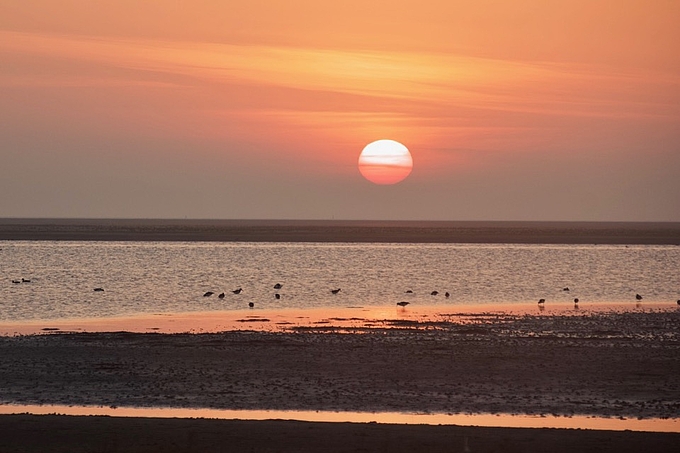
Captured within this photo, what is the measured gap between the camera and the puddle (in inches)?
774

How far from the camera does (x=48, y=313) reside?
42.1m

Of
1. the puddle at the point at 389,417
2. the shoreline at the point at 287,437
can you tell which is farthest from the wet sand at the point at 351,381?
the puddle at the point at 389,417

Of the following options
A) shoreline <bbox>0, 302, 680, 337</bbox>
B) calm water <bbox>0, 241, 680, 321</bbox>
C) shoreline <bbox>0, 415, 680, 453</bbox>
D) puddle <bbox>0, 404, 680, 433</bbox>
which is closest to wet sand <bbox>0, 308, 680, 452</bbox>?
shoreline <bbox>0, 415, 680, 453</bbox>

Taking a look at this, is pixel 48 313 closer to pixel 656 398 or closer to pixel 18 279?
pixel 18 279

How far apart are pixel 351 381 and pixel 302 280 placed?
135ft

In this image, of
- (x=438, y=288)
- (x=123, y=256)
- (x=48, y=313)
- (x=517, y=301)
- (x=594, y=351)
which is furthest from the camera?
(x=123, y=256)

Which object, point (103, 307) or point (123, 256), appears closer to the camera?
point (103, 307)

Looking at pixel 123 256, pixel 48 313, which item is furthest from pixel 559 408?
pixel 123 256

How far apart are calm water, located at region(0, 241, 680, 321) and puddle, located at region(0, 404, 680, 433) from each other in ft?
66.8

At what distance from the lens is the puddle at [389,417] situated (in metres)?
19.7

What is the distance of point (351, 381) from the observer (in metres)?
24.5

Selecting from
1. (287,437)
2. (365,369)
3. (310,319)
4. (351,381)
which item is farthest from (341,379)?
A: (310,319)

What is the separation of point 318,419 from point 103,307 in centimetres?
2764

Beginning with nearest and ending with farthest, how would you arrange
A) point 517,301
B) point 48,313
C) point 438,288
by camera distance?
1. point 48,313
2. point 517,301
3. point 438,288
